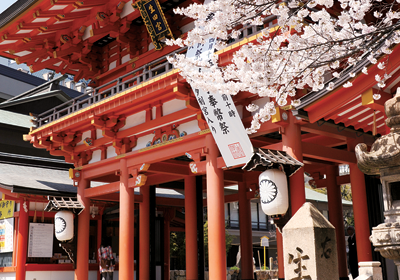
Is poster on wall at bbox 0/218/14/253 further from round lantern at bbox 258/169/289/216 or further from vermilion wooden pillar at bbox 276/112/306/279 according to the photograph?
round lantern at bbox 258/169/289/216

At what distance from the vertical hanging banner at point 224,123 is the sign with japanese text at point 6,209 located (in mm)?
8539

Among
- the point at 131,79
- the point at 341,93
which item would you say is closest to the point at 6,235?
the point at 131,79

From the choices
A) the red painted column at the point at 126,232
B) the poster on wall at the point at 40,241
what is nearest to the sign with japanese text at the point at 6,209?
the poster on wall at the point at 40,241

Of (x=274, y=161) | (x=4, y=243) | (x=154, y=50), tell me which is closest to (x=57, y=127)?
(x=154, y=50)

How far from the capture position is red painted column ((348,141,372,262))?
32.7ft

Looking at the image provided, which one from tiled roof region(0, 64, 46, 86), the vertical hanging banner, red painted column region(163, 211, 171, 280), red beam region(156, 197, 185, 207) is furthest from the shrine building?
tiled roof region(0, 64, 46, 86)

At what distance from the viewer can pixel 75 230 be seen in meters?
13.6

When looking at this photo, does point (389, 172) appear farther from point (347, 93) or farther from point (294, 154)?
point (294, 154)

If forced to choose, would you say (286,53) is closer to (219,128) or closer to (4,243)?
(219,128)

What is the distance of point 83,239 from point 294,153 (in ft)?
24.8

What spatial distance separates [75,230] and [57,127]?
3178 millimetres

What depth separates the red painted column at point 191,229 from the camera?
12.9m

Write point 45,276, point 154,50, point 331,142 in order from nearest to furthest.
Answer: point 331,142 → point 154,50 → point 45,276

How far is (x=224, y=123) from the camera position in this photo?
382 inches
